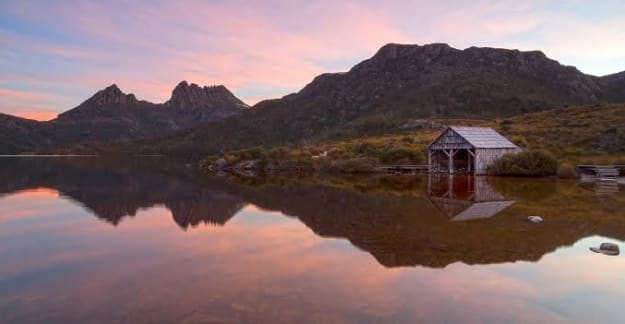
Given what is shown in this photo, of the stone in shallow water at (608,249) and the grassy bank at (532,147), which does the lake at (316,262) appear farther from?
the grassy bank at (532,147)

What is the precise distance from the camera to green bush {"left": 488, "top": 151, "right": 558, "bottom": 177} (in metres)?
49.5

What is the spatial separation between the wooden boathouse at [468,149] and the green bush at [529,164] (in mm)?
A: 2583

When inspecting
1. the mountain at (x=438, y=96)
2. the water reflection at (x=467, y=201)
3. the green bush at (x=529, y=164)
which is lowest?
the water reflection at (x=467, y=201)

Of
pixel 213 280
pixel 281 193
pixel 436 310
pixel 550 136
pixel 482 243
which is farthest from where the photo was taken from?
pixel 550 136

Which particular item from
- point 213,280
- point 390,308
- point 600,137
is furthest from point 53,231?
point 600,137

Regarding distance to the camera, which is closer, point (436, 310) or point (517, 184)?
point (436, 310)

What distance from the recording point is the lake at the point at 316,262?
11.2 meters

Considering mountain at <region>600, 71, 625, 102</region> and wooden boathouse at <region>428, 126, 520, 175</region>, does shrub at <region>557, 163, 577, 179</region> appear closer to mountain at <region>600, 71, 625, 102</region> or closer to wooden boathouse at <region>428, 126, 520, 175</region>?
wooden boathouse at <region>428, 126, 520, 175</region>

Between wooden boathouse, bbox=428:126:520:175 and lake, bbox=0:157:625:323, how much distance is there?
23.1m

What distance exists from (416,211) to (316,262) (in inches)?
480

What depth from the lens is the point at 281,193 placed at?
3916cm

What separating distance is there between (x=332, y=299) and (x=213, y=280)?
3750 millimetres

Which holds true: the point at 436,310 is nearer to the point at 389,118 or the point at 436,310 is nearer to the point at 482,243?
the point at 482,243

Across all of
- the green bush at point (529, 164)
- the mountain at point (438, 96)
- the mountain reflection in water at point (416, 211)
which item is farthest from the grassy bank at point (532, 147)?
the mountain at point (438, 96)
